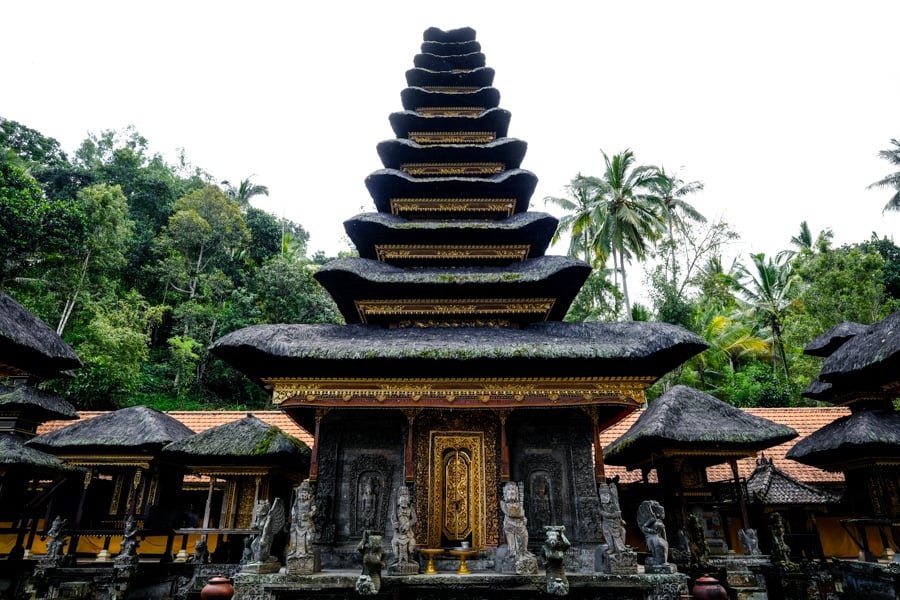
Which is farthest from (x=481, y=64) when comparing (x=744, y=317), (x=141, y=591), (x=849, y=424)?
(x=744, y=317)

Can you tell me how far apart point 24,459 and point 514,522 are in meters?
13.7

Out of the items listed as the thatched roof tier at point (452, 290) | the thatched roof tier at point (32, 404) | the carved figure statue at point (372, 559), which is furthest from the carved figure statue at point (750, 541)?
the thatched roof tier at point (32, 404)

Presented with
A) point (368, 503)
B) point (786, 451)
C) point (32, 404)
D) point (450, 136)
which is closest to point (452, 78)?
point (450, 136)

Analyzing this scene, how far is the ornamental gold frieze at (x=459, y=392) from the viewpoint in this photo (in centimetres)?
984

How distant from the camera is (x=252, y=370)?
1031 centimetres

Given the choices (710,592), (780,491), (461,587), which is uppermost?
(780,491)

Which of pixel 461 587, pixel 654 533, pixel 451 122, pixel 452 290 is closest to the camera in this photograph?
pixel 461 587

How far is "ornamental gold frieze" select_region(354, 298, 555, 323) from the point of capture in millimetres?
11289

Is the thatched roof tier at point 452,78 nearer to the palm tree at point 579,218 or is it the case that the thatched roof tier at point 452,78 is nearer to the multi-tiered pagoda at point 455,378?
the multi-tiered pagoda at point 455,378

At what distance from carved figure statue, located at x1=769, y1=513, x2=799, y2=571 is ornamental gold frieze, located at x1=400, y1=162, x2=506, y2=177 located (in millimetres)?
11045

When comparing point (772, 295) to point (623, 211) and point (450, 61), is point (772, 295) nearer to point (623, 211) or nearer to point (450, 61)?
point (623, 211)

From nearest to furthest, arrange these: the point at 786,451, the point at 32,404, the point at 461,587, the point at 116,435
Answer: the point at 461,587 → the point at 116,435 → the point at 32,404 → the point at 786,451

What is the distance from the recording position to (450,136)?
14.9 metres

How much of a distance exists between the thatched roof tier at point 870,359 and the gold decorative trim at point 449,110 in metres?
11.4
